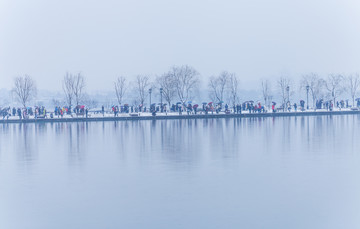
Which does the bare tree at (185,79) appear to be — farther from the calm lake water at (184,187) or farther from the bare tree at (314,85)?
the calm lake water at (184,187)

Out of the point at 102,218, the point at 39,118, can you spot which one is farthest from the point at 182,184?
the point at 39,118

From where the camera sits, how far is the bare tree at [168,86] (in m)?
60.2

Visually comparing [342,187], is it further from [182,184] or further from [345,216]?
[182,184]

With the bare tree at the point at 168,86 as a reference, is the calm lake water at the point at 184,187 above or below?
below

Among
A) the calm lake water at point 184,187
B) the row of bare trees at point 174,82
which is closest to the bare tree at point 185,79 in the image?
the row of bare trees at point 174,82

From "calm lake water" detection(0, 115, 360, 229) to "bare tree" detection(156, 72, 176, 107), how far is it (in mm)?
43856

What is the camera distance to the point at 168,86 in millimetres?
62719

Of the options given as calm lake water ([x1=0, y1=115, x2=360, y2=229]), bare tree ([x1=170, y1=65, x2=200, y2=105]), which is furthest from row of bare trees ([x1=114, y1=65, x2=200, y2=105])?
calm lake water ([x1=0, y1=115, x2=360, y2=229])

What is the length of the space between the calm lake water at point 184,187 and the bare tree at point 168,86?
43856 mm

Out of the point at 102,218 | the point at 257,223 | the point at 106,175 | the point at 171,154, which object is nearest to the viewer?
the point at 257,223

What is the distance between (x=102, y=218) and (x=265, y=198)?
295 cm

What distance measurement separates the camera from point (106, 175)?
438 inches

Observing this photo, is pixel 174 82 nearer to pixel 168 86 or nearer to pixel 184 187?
pixel 168 86

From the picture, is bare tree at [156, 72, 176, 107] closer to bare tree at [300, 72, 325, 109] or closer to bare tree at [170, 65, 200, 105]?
bare tree at [170, 65, 200, 105]
